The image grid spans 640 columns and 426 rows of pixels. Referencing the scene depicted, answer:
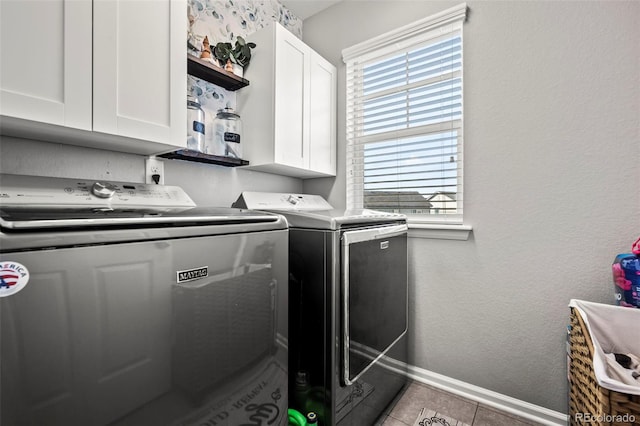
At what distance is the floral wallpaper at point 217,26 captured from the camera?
66.9 inches

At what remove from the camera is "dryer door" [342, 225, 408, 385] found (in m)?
1.30

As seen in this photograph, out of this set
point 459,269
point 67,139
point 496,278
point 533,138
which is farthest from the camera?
point 459,269

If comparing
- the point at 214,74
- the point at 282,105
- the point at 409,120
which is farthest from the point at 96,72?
the point at 409,120

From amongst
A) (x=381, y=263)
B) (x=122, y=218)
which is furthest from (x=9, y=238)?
(x=381, y=263)

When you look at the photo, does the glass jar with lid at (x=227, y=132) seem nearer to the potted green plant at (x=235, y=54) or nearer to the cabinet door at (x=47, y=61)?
the potted green plant at (x=235, y=54)

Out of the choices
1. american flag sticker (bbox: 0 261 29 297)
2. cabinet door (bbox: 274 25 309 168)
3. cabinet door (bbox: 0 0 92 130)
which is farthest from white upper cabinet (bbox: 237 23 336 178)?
american flag sticker (bbox: 0 261 29 297)

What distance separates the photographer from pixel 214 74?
5.53ft

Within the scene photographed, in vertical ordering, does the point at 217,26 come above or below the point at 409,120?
above

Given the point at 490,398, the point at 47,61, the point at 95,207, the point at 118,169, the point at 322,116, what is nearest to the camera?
the point at 47,61

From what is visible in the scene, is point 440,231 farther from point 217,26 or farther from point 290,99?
point 217,26

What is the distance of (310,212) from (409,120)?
1.06 meters

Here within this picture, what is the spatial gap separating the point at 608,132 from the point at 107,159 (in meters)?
2.40

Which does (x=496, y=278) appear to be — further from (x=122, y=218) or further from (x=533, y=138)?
(x=122, y=218)

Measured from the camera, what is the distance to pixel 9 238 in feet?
1.83
